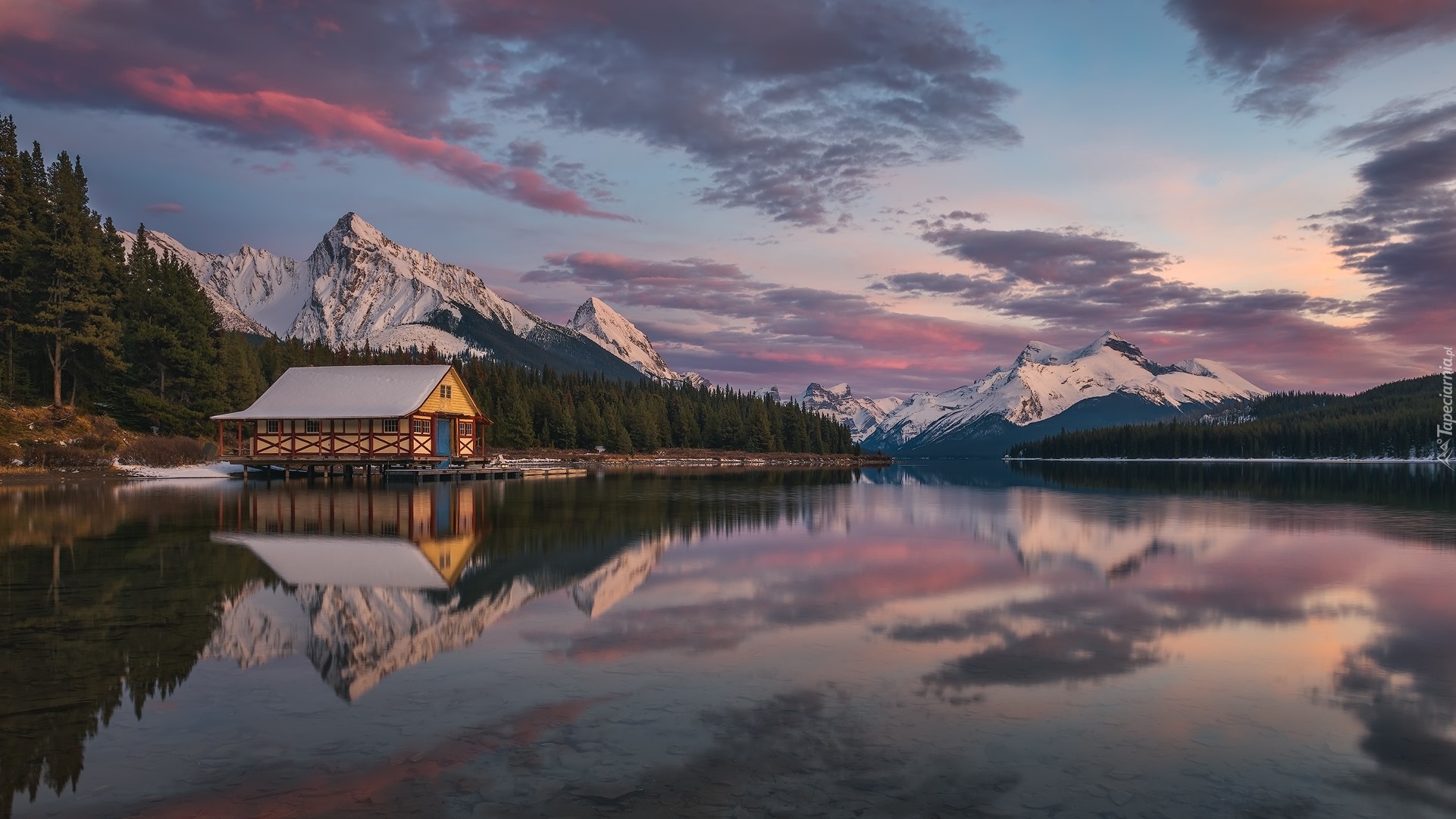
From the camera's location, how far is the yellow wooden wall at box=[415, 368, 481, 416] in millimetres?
66250

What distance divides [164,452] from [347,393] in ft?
49.7

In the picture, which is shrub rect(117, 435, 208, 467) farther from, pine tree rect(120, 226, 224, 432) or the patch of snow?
pine tree rect(120, 226, 224, 432)

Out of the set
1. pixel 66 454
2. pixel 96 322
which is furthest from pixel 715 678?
pixel 96 322

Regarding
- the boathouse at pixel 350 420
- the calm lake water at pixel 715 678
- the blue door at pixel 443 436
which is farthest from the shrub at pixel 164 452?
the calm lake water at pixel 715 678

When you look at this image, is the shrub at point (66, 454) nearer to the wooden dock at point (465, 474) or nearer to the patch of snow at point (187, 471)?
the patch of snow at point (187, 471)

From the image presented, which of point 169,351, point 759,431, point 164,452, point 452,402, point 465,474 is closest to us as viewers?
point 164,452

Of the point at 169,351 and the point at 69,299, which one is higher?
the point at 69,299

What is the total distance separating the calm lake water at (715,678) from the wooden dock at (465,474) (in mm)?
36765

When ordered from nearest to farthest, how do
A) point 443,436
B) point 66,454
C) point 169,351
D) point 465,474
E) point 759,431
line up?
point 66,454
point 465,474
point 443,436
point 169,351
point 759,431

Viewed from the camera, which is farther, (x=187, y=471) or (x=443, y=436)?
(x=443, y=436)

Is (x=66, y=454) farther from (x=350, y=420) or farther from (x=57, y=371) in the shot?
(x=350, y=420)

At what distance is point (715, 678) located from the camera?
11984 mm

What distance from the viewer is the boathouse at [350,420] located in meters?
64.7

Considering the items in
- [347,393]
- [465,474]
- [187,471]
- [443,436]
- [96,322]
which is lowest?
[465,474]
